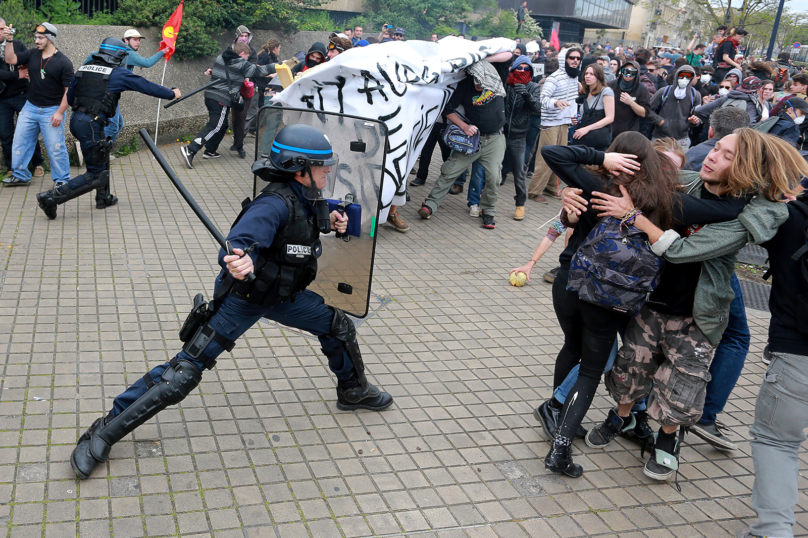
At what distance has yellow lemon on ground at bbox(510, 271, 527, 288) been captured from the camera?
22.5 feet

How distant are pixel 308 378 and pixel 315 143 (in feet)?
5.85

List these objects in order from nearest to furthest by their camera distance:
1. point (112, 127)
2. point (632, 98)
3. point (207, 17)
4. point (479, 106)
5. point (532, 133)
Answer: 1. point (112, 127)
2. point (479, 106)
3. point (632, 98)
4. point (532, 133)
5. point (207, 17)

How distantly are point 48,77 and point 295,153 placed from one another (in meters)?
5.70

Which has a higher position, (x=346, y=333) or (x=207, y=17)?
(x=207, y=17)

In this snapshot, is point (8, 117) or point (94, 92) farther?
point (8, 117)

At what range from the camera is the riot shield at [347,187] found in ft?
16.7

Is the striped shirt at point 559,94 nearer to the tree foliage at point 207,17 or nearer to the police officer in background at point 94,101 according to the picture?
the police officer in background at point 94,101

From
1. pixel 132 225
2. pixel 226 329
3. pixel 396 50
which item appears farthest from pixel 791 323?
pixel 132 225

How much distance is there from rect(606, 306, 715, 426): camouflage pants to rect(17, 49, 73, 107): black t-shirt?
678 cm

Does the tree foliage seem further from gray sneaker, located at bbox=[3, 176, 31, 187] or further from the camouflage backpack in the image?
the camouflage backpack

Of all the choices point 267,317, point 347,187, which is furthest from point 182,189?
point 347,187

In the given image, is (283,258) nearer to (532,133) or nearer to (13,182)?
(13,182)

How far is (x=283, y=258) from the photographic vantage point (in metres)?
3.48

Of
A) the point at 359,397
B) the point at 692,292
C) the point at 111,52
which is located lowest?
the point at 359,397
